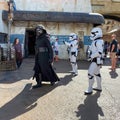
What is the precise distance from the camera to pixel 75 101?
28.1 ft

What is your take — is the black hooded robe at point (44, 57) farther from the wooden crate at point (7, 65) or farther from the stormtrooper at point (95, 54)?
the wooden crate at point (7, 65)

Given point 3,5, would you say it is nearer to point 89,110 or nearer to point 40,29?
point 40,29

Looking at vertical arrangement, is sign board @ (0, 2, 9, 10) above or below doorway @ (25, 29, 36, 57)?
above

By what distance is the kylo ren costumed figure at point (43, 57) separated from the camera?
33.9 ft

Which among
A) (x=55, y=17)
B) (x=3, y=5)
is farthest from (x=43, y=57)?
(x=55, y=17)

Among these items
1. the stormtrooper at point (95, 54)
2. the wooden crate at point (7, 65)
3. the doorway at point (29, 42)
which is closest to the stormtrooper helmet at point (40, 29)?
the stormtrooper at point (95, 54)

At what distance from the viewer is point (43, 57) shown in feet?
34.2

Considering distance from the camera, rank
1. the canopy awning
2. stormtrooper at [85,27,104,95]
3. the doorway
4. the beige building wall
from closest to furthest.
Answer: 1. stormtrooper at [85,27,104,95]
2. the canopy awning
3. the beige building wall
4. the doorway

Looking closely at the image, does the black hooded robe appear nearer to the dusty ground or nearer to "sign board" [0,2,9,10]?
the dusty ground

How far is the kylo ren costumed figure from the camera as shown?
33.9 feet

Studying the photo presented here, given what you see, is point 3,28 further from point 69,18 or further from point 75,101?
point 75,101

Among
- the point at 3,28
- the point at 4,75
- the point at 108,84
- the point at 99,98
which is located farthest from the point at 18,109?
the point at 3,28

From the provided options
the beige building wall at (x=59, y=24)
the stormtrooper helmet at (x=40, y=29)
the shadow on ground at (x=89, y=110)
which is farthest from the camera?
the beige building wall at (x=59, y=24)

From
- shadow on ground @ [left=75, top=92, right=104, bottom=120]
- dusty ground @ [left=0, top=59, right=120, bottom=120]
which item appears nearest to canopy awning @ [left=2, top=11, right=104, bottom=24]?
dusty ground @ [left=0, top=59, right=120, bottom=120]
